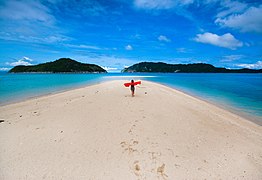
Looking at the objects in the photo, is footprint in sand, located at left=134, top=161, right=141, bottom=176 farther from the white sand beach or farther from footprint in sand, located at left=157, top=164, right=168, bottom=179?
footprint in sand, located at left=157, top=164, right=168, bottom=179

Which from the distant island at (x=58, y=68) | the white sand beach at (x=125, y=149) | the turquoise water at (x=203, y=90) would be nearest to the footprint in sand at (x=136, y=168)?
the white sand beach at (x=125, y=149)

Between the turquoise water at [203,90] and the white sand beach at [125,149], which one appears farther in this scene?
the turquoise water at [203,90]

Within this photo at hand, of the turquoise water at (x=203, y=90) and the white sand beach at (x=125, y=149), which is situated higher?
the white sand beach at (x=125, y=149)

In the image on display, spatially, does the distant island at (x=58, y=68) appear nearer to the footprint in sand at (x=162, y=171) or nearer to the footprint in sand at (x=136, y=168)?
the footprint in sand at (x=136, y=168)

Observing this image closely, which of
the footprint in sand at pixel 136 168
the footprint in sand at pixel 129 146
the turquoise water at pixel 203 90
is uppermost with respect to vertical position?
the footprint in sand at pixel 129 146

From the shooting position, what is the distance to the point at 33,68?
Result: 179875mm

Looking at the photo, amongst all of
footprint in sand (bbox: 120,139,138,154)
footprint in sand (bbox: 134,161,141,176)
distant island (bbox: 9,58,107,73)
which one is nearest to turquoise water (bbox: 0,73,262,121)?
footprint in sand (bbox: 120,139,138,154)

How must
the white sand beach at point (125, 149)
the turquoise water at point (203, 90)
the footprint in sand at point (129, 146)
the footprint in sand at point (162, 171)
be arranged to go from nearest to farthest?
the footprint in sand at point (162, 171) < the white sand beach at point (125, 149) < the footprint in sand at point (129, 146) < the turquoise water at point (203, 90)

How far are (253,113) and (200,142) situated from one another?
9.18 meters

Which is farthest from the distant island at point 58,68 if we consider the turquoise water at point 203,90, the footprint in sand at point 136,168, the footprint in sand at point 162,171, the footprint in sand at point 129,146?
the footprint in sand at point 162,171

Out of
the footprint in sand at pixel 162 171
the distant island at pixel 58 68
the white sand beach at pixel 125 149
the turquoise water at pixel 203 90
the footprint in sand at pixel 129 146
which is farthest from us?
the distant island at pixel 58 68

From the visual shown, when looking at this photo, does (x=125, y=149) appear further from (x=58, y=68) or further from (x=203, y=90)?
(x=58, y=68)

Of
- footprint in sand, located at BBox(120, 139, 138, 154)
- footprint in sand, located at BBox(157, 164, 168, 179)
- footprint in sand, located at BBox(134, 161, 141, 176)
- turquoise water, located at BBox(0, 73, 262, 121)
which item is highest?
footprint in sand, located at BBox(120, 139, 138, 154)

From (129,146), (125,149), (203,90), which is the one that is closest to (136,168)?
(125,149)
